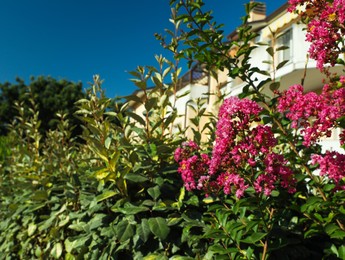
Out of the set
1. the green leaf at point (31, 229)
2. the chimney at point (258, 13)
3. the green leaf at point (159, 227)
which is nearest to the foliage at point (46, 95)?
the chimney at point (258, 13)

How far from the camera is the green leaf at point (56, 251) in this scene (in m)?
2.70

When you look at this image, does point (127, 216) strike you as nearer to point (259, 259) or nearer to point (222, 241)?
point (222, 241)

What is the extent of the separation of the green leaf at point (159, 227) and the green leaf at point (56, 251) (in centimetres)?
120

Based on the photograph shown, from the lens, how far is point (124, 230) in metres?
1.86

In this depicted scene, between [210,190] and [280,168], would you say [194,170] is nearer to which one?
[210,190]

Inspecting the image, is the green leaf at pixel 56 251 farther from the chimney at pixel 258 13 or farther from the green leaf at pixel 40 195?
the chimney at pixel 258 13

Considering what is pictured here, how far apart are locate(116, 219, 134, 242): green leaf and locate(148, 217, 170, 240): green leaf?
4.3 inches

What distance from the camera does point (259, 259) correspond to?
155 cm

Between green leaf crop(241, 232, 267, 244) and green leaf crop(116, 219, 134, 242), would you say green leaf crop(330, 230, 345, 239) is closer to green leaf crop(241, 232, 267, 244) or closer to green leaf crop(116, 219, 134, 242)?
green leaf crop(241, 232, 267, 244)

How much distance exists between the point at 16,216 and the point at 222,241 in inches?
99.3

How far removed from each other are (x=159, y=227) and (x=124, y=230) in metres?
0.19

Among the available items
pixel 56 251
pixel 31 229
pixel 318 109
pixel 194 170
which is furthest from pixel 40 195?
pixel 318 109

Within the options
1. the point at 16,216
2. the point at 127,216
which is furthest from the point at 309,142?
the point at 16,216

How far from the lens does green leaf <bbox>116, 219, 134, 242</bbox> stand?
1.83 metres
